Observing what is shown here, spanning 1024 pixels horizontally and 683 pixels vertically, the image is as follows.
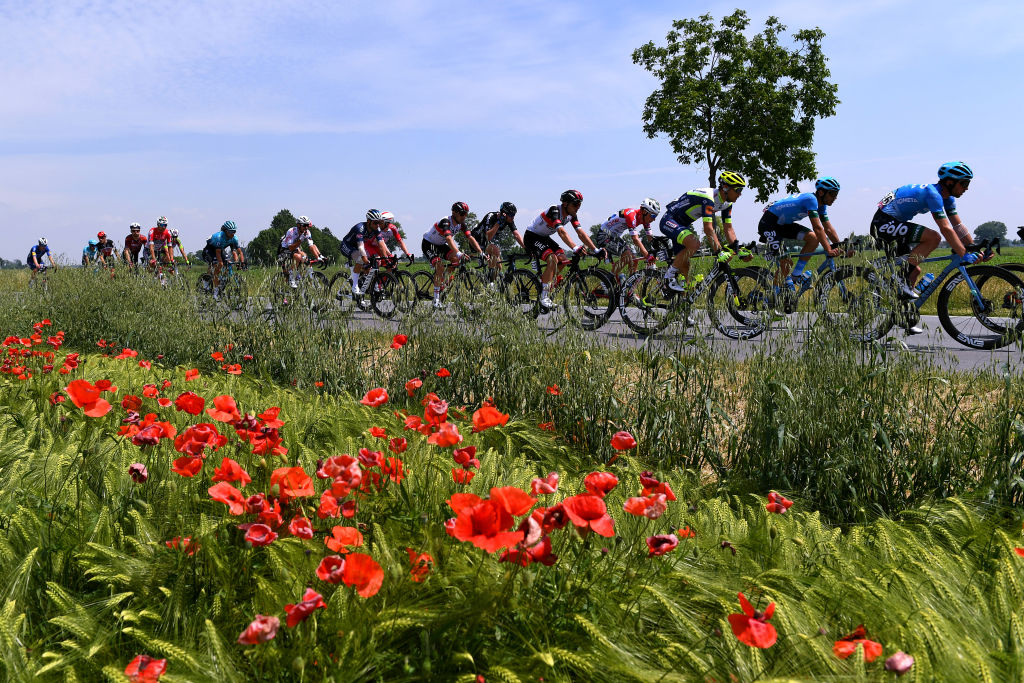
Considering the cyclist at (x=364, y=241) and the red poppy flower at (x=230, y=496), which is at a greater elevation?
the cyclist at (x=364, y=241)

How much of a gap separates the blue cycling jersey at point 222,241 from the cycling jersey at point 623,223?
8400 millimetres

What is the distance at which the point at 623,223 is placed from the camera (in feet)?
41.0

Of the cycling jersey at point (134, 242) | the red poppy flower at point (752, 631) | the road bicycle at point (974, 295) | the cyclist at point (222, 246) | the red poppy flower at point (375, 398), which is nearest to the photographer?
the red poppy flower at point (752, 631)

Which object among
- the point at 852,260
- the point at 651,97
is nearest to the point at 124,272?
the point at 852,260

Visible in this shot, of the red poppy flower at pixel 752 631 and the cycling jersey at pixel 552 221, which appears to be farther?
the cycling jersey at pixel 552 221

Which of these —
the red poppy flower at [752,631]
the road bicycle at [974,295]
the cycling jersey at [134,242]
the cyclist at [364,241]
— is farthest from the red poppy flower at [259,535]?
the cycling jersey at [134,242]

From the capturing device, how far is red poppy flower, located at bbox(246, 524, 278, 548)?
1.59 metres

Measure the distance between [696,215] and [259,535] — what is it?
8.77 m

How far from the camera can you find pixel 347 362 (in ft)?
19.1

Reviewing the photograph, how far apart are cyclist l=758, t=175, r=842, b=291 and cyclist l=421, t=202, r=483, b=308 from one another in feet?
16.2

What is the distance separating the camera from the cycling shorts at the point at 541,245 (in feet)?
38.1

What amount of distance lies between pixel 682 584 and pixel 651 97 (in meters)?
28.8

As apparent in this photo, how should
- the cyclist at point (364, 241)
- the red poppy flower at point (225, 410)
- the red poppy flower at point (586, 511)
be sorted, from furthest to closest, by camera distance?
the cyclist at point (364, 241)
the red poppy flower at point (225, 410)
the red poppy flower at point (586, 511)

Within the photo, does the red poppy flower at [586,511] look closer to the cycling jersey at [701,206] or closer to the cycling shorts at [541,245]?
the cycling jersey at [701,206]
